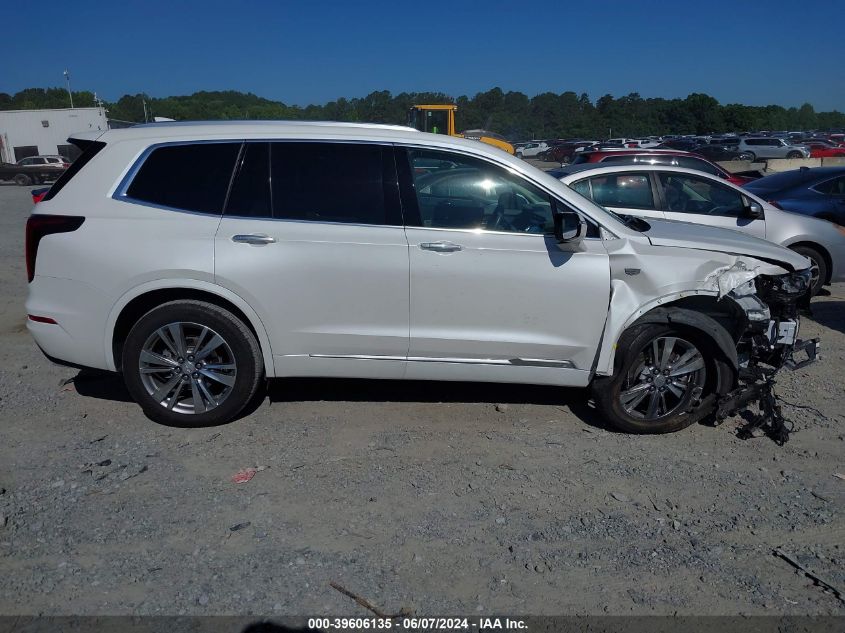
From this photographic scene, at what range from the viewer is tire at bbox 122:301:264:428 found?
15.1 feet

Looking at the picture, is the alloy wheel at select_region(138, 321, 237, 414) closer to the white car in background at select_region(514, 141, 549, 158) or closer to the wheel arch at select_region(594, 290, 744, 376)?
the wheel arch at select_region(594, 290, 744, 376)

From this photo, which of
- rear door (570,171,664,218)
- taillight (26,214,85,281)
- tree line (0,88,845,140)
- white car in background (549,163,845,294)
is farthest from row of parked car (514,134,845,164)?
taillight (26,214,85,281)

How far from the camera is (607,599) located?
3.14 m

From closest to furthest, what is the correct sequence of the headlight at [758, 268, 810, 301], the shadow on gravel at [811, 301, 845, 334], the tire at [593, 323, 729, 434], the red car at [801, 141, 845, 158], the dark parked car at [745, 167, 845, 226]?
the tire at [593, 323, 729, 434], the headlight at [758, 268, 810, 301], the shadow on gravel at [811, 301, 845, 334], the dark parked car at [745, 167, 845, 226], the red car at [801, 141, 845, 158]

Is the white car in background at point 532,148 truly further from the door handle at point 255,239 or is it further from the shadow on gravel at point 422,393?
the door handle at point 255,239

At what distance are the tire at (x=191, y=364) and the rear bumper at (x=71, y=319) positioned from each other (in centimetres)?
22

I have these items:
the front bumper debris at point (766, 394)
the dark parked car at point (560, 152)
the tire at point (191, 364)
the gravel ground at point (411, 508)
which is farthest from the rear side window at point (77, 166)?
the dark parked car at point (560, 152)

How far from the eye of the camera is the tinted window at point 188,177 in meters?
4.67

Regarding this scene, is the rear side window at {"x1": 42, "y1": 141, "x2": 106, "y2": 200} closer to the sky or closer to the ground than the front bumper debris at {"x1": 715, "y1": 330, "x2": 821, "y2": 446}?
closer to the sky

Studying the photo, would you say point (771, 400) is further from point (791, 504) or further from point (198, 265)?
point (198, 265)

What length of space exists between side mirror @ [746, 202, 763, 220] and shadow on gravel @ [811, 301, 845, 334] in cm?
121

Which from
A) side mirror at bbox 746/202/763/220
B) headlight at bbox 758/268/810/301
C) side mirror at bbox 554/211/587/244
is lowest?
headlight at bbox 758/268/810/301

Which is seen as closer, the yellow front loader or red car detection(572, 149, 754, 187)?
red car detection(572, 149, 754, 187)

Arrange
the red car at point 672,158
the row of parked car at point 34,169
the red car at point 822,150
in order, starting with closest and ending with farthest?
the red car at point 672,158, the row of parked car at point 34,169, the red car at point 822,150
